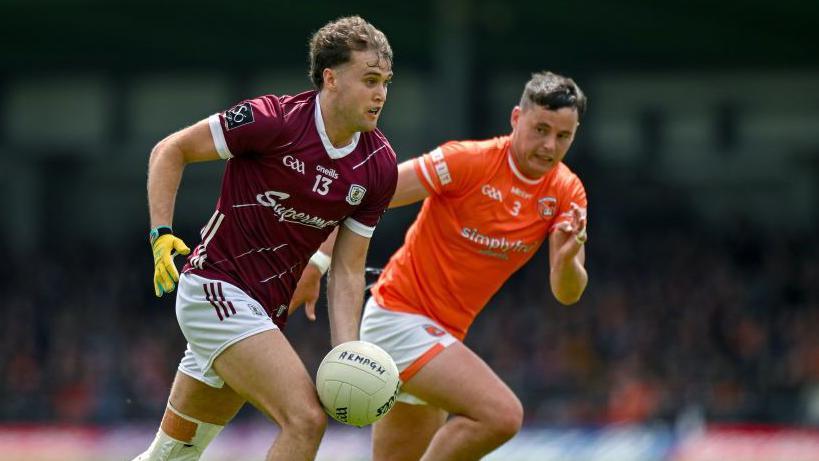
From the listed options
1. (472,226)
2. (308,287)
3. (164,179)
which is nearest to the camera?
(164,179)

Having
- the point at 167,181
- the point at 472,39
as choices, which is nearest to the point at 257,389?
the point at 167,181

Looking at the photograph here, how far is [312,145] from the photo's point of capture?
602 centimetres

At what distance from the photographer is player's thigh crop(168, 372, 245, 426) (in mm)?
6188

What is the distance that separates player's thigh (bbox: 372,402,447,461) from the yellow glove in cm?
198

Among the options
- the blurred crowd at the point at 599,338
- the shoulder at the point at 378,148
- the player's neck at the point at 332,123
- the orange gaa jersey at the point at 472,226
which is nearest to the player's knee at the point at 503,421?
the orange gaa jersey at the point at 472,226

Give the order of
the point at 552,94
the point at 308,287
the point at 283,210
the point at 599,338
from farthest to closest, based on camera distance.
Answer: the point at 599,338 → the point at 552,94 → the point at 308,287 → the point at 283,210

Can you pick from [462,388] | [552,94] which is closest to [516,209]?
[552,94]

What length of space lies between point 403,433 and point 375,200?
1.56 metres

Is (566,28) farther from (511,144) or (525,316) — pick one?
(511,144)

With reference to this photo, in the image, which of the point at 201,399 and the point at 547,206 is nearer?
the point at 201,399

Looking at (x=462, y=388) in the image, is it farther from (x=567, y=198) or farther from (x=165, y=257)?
(x=165, y=257)

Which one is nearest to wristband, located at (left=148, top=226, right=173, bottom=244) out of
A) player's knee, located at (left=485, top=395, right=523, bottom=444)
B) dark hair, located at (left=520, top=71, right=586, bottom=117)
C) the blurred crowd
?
player's knee, located at (left=485, top=395, right=523, bottom=444)

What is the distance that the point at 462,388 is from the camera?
22.4 ft

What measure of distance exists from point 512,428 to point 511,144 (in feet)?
5.06
